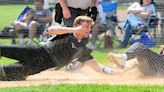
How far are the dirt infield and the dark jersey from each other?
265 millimetres

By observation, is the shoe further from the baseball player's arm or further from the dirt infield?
the baseball player's arm

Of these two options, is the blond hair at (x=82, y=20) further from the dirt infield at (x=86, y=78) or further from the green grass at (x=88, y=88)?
the green grass at (x=88, y=88)

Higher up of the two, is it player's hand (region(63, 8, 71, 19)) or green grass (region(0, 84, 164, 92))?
player's hand (region(63, 8, 71, 19))

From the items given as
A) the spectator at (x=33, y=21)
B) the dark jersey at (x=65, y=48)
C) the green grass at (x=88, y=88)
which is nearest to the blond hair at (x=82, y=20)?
the dark jersey at (x=65, y=48)

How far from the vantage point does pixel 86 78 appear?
7.00 metres

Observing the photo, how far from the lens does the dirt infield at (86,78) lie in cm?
660

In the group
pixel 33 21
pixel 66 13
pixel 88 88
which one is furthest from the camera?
pixel 33 21

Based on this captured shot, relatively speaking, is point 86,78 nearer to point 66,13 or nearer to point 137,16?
point 66,13

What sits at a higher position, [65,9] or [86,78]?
[65,9]

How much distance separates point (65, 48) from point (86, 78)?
0.51 m

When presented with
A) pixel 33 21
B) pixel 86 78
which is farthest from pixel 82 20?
pixel 33 21

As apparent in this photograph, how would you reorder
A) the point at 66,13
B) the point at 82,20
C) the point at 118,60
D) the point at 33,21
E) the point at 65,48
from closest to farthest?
1. the point at 82,20
2. the point at 65,48
3. the point at 66,13
4. the point at 118,60
5. the point at 33,21

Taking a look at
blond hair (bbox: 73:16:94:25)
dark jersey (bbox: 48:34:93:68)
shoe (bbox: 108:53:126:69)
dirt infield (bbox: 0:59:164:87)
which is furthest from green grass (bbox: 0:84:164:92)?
shoe (bbox: 108:53:126:69)

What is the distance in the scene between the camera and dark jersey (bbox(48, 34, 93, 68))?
22.5 ft
